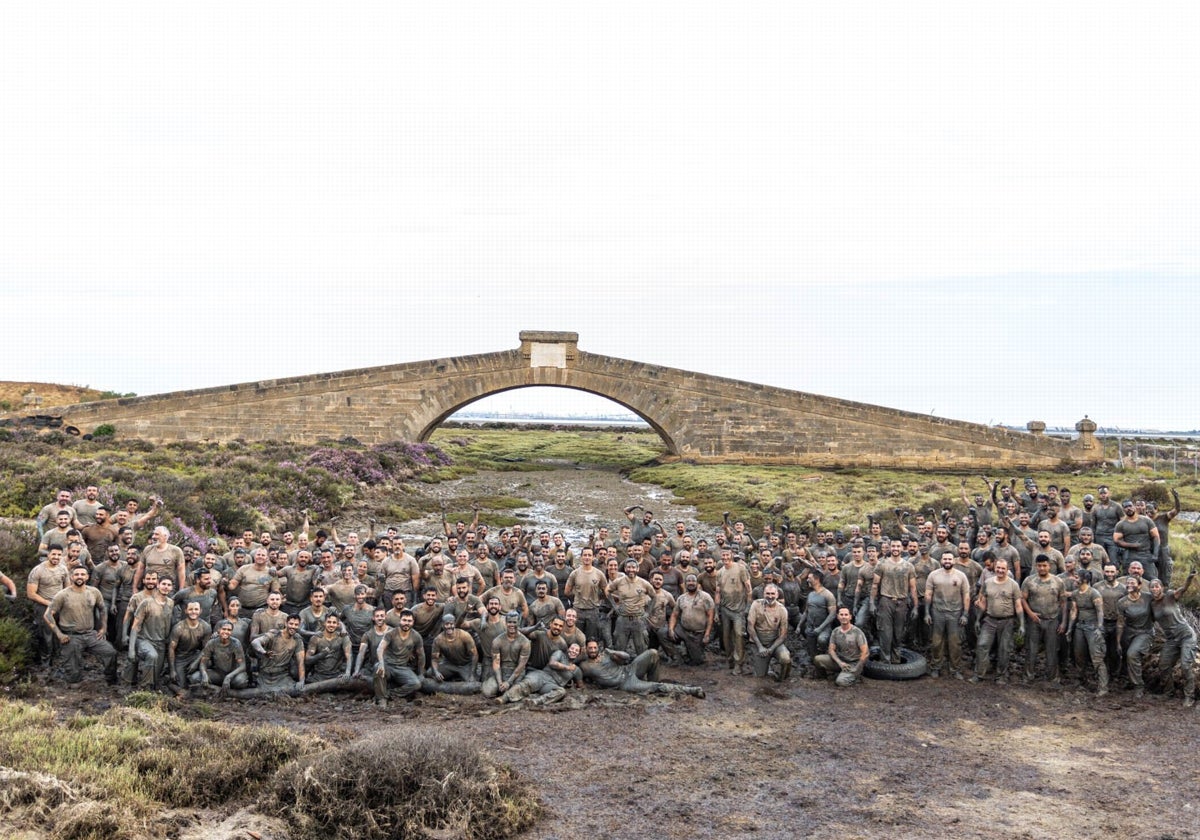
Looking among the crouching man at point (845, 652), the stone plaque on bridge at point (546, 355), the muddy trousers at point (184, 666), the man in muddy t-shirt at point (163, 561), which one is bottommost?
the muddy trousers at point (184, 666)

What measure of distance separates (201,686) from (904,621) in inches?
354

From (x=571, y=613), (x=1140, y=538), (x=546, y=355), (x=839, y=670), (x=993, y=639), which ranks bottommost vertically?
(x=839, y=670)

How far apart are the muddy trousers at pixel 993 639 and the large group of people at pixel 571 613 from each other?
26mm

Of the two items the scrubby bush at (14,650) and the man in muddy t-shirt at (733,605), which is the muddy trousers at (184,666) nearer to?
the scrubby bush at (14,650)

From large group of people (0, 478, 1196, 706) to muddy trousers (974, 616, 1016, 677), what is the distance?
26 mm

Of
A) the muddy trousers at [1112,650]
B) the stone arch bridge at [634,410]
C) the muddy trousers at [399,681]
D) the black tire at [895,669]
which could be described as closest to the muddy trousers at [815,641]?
the black tire at [895,669]

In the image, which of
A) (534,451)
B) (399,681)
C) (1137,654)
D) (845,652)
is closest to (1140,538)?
(1137,654)

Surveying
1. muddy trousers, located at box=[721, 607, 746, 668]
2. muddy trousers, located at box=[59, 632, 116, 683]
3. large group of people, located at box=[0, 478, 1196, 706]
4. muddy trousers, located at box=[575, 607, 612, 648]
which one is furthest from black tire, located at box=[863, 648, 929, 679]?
muddy trousers, located at box=[59, 632, 116, 683]

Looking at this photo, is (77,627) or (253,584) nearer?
(77,627)

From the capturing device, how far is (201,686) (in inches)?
460

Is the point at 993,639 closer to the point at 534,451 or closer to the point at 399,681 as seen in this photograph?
the point at 399,681

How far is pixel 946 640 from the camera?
1330 cm

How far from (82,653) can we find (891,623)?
10285 millimetres

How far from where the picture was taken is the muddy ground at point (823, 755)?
27.3 feet
